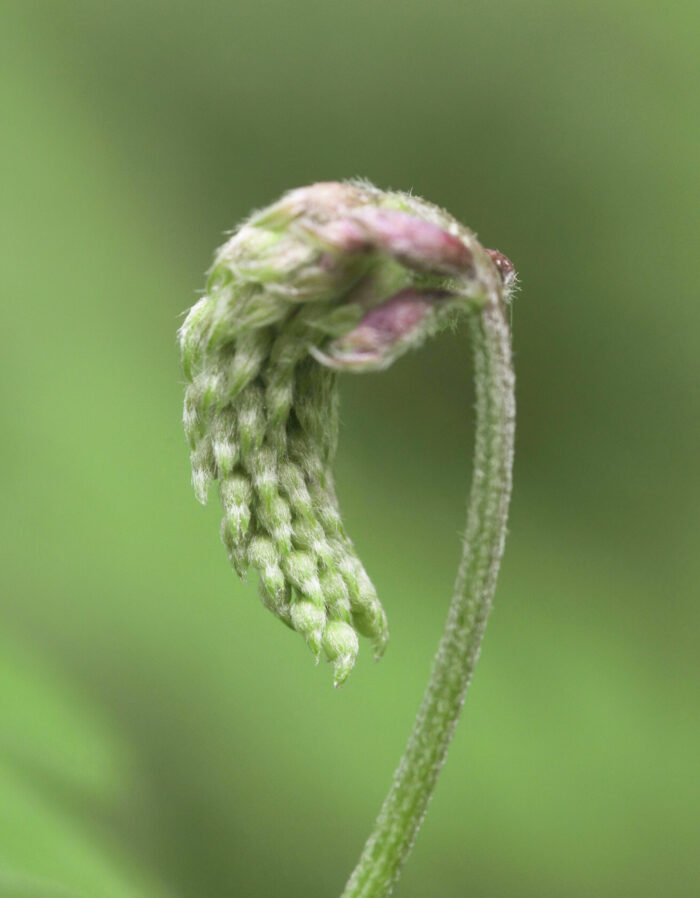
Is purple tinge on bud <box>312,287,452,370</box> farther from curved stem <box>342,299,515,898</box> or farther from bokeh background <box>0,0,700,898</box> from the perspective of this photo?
bokeh background <box>0,0,700,898</box>

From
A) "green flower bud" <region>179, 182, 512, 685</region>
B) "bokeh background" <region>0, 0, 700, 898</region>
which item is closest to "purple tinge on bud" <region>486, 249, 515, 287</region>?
"green flower bud" <region>179, 182, 512, 685</region>

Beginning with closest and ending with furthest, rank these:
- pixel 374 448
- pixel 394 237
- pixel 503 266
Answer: pixel 394 237, pixel 503 266, pixel 374 448

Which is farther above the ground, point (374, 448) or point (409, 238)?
point (374, 448)

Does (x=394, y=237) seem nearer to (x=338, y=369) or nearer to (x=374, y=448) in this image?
(x=338, y=369)

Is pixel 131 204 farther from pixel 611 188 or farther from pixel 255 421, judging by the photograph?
pixel 255 421

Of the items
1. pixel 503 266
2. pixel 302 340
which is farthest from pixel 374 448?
pixel 302 340

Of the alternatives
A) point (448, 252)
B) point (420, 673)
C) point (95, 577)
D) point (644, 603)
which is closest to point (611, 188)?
point (644, 603)
